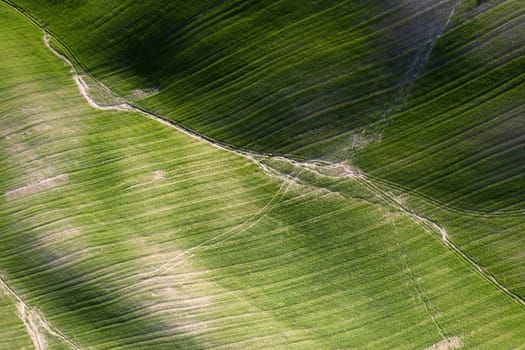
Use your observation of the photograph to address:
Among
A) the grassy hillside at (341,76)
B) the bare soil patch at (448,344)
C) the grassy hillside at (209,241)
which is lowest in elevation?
the bare soil patch at (448,344)

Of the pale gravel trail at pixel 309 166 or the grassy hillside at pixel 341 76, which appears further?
the pale gravel trail at pixel 309 166

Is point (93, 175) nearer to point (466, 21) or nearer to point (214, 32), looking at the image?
point (214, 32)

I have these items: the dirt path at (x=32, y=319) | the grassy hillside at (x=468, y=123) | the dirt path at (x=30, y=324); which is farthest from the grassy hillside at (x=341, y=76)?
the dirt path at (x=30, y=324)

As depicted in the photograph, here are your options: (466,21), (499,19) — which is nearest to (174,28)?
(466,21)

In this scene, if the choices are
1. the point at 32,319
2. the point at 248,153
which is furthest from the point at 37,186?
the point at 248,153

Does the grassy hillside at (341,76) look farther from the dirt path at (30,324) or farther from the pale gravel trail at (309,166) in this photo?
the dirt path at (30,324)

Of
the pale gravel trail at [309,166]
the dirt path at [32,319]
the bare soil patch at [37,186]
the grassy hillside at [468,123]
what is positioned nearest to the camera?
the grassy hillside at [468,123]
